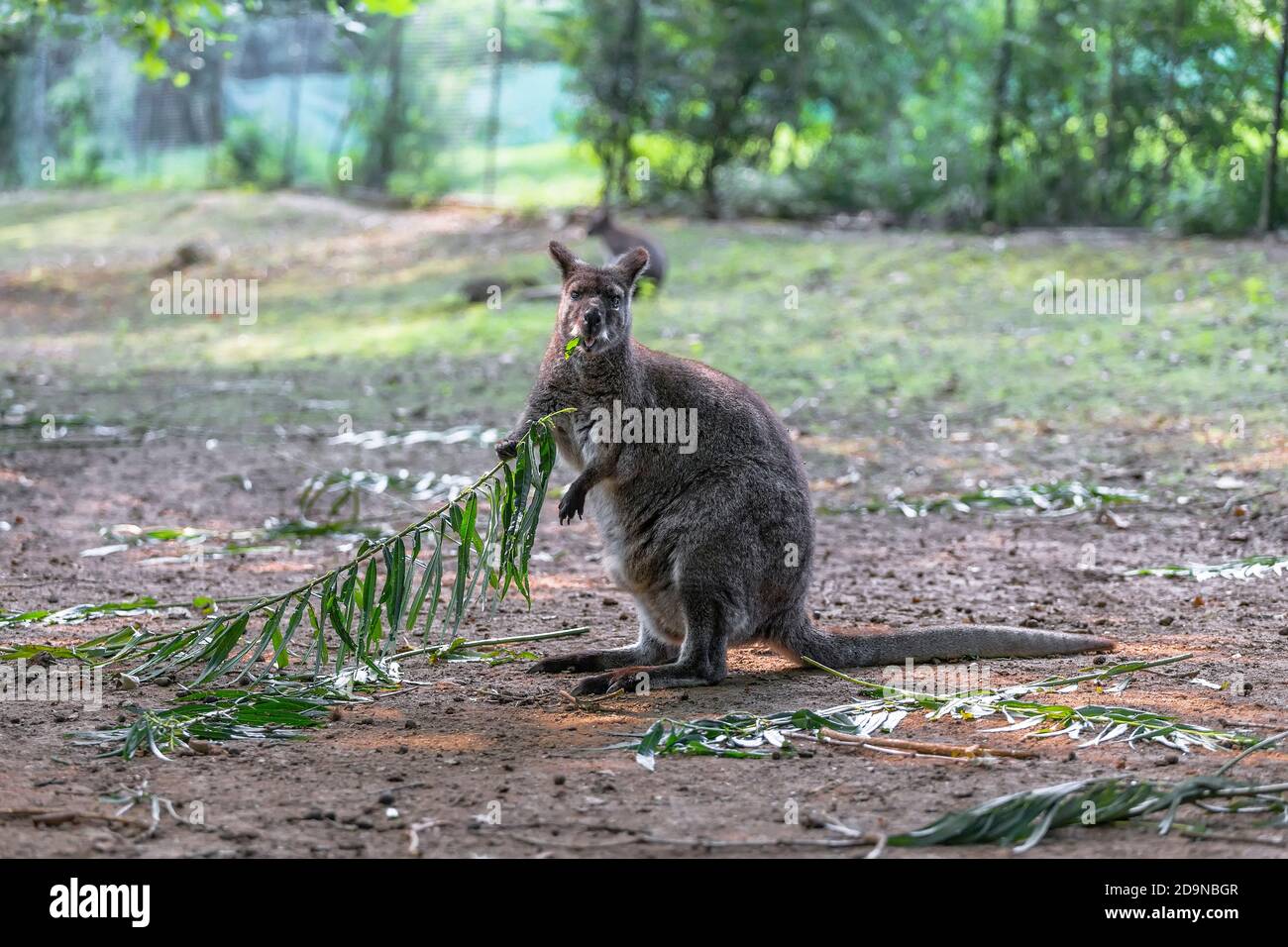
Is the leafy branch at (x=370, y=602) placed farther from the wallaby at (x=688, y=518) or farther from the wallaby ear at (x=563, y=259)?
the wallaby ear at (x=563, y=259)

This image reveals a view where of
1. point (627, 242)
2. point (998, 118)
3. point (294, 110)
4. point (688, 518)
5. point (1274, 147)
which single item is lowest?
point (688, 518)

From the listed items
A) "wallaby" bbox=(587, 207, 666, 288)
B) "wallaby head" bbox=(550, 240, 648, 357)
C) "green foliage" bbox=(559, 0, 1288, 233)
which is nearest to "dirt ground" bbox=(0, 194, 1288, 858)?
"wallaby head" bbox=(550, 240, 648, 357)

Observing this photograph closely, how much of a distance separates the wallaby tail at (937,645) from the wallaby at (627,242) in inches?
343

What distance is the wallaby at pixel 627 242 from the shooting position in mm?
13727

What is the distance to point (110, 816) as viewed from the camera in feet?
11.2

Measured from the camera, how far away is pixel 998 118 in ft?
47.9

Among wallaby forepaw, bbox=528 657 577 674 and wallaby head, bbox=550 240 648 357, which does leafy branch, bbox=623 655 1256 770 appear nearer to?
wallaby forepaw, bbox=528 657 577 674

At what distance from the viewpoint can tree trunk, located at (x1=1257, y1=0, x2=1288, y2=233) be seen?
1231 centimetres

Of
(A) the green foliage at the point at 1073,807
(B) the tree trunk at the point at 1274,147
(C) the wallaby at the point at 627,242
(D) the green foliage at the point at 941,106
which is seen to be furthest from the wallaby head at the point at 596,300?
(D) the green foliage at the point at 941,106

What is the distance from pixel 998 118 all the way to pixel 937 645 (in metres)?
10.9

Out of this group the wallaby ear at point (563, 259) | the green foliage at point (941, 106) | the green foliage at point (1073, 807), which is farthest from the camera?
the green foliage at point (941, 106)

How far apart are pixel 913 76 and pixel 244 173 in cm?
1164

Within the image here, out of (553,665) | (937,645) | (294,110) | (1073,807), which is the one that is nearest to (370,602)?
(553,665)

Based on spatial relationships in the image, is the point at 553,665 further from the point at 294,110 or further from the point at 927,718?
the point at 294,110
